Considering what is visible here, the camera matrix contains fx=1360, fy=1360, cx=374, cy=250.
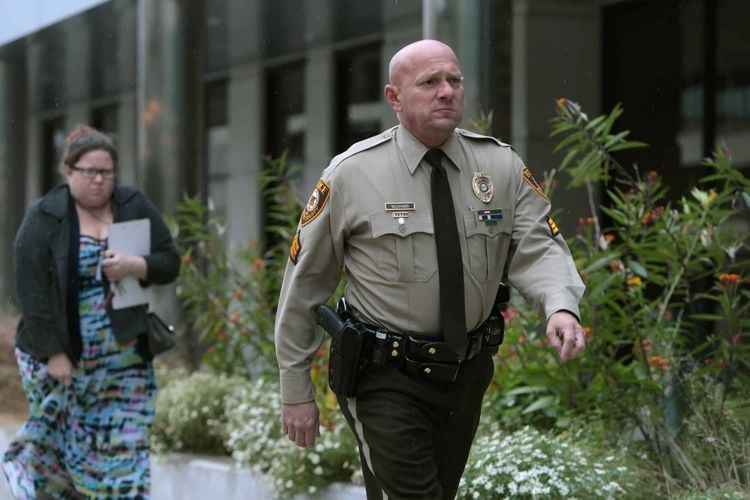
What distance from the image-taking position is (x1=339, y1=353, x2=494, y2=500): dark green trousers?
3.93m

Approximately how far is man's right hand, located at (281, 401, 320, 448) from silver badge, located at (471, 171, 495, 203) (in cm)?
82

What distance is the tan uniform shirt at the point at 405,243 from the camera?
392 centimetres

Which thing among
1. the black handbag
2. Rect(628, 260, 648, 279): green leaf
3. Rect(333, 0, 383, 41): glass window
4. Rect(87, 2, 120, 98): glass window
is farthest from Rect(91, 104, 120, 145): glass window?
Rect(628, 260, 648, 279): green leaf

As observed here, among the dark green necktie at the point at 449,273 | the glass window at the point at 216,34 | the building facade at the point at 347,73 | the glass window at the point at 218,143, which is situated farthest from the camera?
the glass window at the point at 218,143

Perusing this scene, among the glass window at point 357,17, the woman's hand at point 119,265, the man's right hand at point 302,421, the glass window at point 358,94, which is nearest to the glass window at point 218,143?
the glass window at point 358,94

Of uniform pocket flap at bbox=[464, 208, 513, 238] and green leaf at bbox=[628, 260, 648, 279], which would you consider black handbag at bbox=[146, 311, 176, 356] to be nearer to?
green leaf at bbox=[628, 260, 648, 279]

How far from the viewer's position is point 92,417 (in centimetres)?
616

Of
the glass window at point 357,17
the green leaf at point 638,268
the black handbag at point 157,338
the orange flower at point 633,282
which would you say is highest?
the glass window at point 357,17

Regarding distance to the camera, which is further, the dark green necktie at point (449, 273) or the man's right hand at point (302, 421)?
the man's right hand at point (302, 421)

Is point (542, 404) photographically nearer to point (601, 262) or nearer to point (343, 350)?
point (601, 262)

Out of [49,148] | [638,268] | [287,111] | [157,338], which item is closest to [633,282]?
[638,268]

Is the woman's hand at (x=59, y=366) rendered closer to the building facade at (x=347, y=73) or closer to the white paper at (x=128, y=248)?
the white paper at (x=128, y=248)

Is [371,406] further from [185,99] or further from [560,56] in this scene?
[185,99]

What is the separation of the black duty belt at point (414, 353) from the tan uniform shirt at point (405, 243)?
4cm
